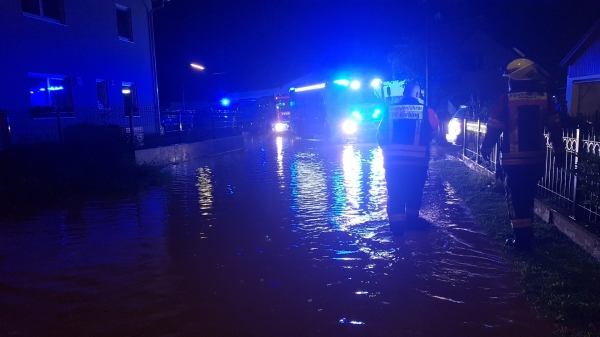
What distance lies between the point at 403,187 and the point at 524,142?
5.23ft

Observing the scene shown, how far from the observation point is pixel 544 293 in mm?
4020

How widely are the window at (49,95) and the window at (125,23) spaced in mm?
4130

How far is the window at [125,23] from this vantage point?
18312mm

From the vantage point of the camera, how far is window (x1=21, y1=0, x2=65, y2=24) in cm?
1362

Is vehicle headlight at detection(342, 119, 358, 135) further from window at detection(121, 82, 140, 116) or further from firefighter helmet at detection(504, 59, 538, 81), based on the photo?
firefighter helmet at detection(504, 59, 538, 81)

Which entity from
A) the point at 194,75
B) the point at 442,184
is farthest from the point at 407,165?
the point at 194,75

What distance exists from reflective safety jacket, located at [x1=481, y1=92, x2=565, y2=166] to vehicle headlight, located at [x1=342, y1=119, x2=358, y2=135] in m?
18.7

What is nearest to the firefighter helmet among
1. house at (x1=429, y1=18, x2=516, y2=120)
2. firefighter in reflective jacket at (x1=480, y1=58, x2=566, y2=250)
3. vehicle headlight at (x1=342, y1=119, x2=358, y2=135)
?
firefighter in reflective jacket at (x1=480, y1=58, x2=566, y2=250)

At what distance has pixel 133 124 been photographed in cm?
1656

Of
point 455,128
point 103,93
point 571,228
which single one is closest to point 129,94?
point 103,93

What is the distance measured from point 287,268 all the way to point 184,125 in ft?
46.5

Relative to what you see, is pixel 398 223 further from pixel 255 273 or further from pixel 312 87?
pixel 312 87

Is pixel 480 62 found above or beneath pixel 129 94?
above

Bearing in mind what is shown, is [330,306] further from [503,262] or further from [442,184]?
[442,184]
